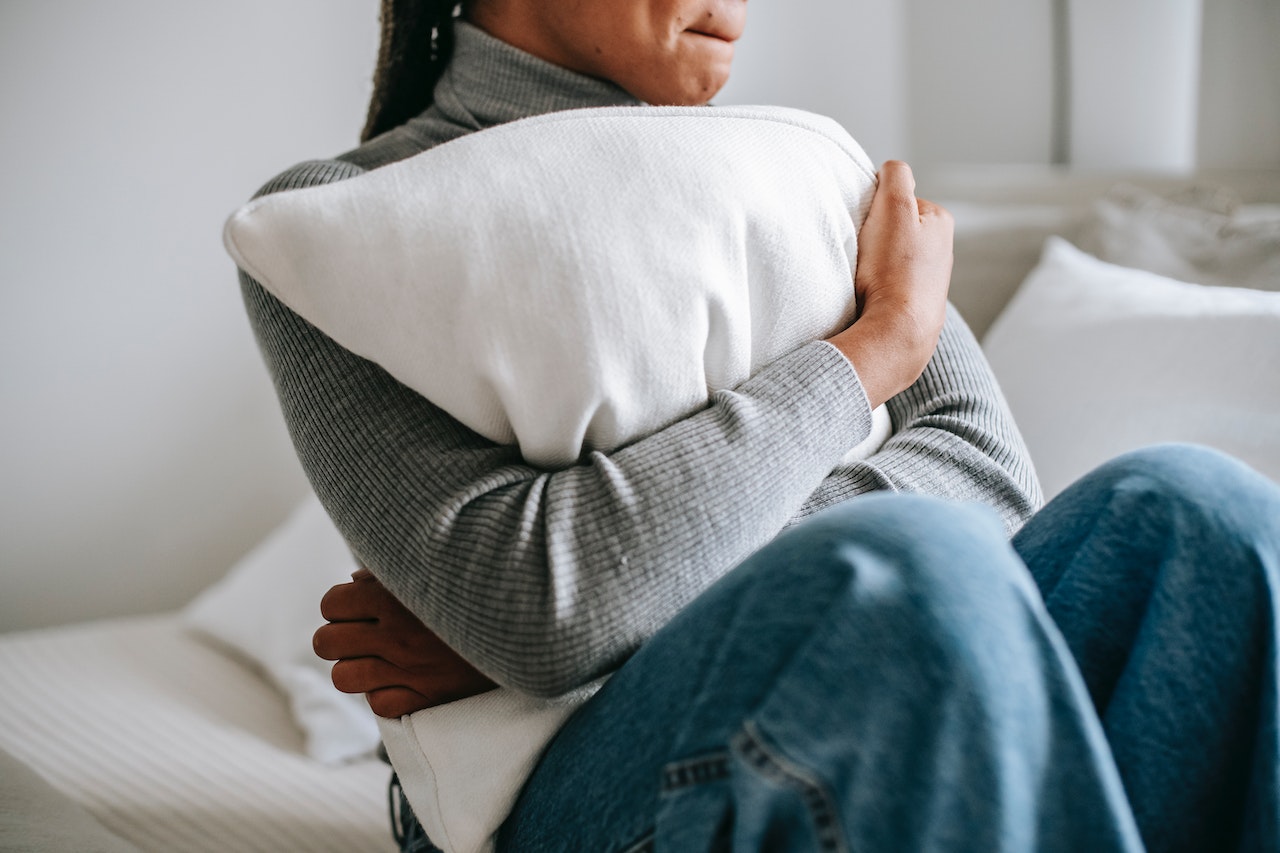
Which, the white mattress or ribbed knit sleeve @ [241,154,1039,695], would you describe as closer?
ribbed knit sleeve @ [241,154,1039,695]

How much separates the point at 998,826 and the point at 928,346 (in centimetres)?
37

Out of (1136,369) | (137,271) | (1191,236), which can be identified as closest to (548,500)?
(1136,369)

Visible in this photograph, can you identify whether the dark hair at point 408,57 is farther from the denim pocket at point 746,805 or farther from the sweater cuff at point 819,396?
the denim pocket at point 746,805

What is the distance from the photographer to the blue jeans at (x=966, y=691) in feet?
1.30

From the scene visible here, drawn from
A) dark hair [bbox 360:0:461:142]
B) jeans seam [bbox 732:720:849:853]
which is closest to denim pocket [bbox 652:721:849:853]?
jeans seam [bbox 732:720:849:853]

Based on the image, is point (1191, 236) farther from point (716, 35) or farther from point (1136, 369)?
point (716, 35)

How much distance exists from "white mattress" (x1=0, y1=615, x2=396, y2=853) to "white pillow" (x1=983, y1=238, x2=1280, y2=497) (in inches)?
31.8

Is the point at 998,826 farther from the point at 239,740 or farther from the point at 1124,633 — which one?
the point at 239,740

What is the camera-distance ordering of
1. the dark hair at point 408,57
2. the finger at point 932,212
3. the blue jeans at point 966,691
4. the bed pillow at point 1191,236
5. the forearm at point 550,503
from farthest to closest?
the bed pillow at point 1191,236 < the dark hair at point 408,57 < the finger at point 932,212 < the forearm at point 550,503 < the blue jeans at point 966,691

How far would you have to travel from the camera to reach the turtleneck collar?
806 millimetres

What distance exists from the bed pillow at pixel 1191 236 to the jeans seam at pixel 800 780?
91cm

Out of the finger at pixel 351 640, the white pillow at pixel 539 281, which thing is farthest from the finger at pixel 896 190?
the finger at pixel 351 640

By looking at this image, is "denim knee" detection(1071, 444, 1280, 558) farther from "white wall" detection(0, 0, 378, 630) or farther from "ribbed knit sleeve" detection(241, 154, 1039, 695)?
"white wall" detection(0, 0, 378, 630)


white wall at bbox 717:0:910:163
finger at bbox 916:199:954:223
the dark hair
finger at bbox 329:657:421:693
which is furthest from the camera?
white wall at bbox 717:0:910:163
